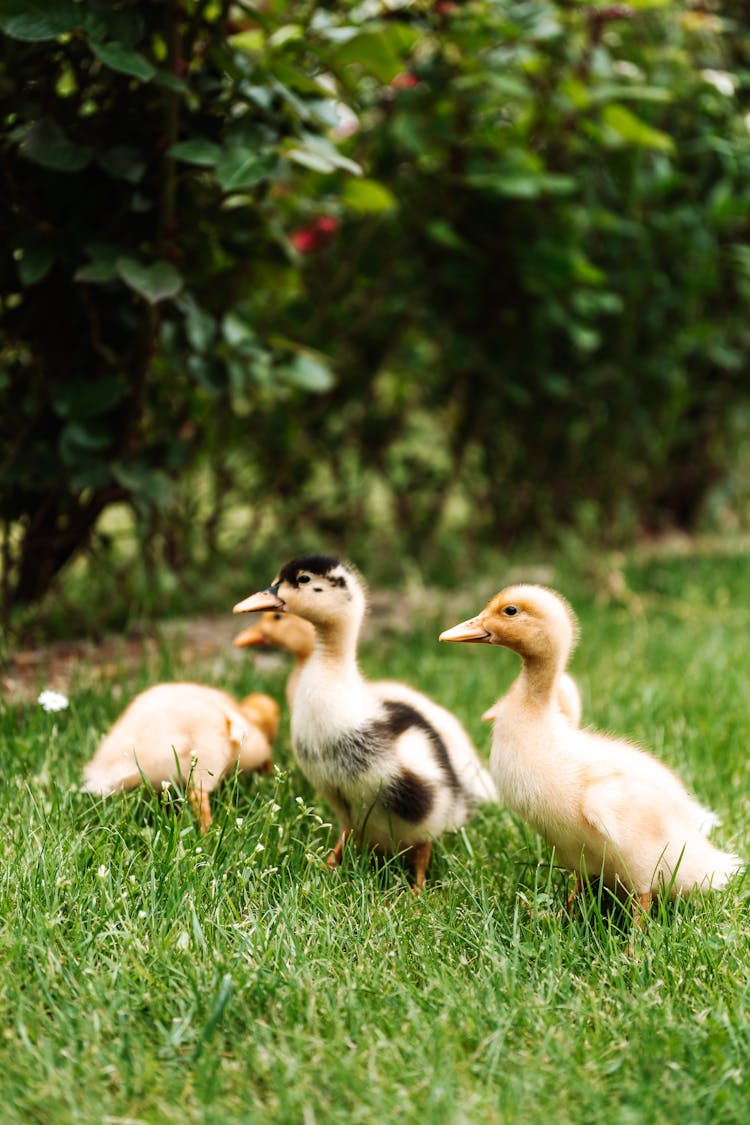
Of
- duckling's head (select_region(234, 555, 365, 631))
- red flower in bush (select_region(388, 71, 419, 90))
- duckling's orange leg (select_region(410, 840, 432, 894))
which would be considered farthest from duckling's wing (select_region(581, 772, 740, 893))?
red flower in bush (select_region(388, 71, 419, 90))

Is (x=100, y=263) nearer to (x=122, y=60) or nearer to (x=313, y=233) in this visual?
(x=122, y=60)

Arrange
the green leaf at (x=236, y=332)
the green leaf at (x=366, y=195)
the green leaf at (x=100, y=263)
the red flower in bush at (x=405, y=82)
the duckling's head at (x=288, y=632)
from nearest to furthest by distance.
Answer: the green leaf at (x=100, y=263) → the duckling's head at (x=288, y=632) → the green leaf at (x=236, y=332) → the green leaf at (x=366, y=195) → the red flower in bush at (x=405, y=82)

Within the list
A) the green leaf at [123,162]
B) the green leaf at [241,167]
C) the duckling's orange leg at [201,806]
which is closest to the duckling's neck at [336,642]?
the duckling's orange leg at [201,806]

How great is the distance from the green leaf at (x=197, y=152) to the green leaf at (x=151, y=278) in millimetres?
305

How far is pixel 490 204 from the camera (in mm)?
4969

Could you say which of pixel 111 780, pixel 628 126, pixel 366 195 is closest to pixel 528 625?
pixel 111 780

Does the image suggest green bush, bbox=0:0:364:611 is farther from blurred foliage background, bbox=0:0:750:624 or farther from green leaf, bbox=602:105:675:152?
green leaf, bbox=602:105:675:152

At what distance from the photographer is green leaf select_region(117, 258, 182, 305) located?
3.03 meters

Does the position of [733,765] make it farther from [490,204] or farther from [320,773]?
[490,204]

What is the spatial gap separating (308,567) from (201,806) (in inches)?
23.1

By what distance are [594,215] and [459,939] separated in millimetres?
3792

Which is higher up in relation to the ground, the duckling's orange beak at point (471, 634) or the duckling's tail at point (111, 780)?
the duckling's orange beak at point (471, 634)

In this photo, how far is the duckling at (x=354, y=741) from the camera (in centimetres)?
240

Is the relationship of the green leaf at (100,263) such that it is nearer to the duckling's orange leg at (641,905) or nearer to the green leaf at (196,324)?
the green leaf at (196,324)
